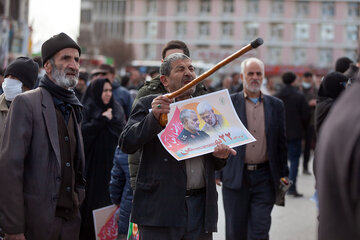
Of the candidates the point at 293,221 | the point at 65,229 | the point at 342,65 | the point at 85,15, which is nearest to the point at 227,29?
the point at 85,15

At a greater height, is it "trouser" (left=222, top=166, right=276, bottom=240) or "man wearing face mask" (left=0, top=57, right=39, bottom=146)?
"man wearing face mask" (left=0, top=57, right=39, bottom=146)

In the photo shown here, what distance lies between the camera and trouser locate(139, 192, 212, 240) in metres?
3.65

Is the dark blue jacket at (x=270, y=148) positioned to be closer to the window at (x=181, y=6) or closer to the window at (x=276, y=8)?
the window at (x=276, y=8)

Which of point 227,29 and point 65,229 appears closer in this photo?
point 65,229

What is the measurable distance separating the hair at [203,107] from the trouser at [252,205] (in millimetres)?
1727

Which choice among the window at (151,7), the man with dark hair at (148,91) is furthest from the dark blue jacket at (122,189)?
the window at (151,7)

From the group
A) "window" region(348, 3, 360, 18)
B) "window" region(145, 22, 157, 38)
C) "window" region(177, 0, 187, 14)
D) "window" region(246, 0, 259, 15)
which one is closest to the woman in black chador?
"window" region(246, 0, 259, 15)

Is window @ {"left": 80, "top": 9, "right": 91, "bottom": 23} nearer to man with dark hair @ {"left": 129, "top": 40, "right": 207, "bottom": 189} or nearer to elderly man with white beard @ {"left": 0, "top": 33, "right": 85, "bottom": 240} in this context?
man with dark hair @ {"left": 129, "top": 40, "right": 207, "bottom": 189}

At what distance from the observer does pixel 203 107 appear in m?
3.84

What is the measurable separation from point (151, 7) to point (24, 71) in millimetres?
74665

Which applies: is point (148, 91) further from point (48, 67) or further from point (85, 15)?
point (85, 15)

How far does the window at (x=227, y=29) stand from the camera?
74.7 meters

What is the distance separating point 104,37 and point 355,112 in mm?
78108

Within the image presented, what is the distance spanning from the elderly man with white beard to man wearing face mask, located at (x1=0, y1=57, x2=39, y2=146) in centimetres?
95
